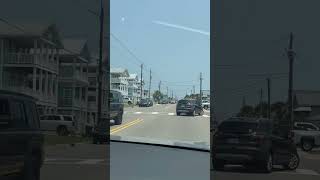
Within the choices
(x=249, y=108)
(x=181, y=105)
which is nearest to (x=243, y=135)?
(x=249, y=108)

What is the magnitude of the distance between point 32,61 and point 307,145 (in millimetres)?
2690

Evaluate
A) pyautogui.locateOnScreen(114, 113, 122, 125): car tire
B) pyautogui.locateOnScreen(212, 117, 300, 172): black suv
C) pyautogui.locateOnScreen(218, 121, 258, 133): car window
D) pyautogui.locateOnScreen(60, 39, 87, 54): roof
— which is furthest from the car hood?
pyautogui.locateOnScreen(60, 39, 87, 54): roof

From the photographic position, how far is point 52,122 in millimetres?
4801

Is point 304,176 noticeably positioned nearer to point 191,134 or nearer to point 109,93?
point 191,134

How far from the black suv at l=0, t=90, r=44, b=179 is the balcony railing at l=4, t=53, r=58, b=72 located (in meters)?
0.29

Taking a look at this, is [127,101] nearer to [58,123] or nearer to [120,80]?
[120,80]

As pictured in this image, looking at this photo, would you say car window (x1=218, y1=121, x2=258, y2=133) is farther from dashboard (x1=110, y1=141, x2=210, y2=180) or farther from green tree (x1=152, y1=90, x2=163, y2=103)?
green tree (x1=152, y1=90, x2=163, y2=103)

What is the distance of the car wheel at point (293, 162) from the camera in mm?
5389

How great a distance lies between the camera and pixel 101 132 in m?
5.55

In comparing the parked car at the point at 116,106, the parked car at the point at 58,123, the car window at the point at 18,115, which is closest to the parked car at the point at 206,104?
the parked car at the point at 116,106

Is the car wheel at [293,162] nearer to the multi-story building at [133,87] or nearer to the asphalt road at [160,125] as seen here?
the asphalt road at [160,125]

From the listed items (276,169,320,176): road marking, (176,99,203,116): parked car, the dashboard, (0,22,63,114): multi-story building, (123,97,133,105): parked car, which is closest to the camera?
(0,22,63,114): multi-story building

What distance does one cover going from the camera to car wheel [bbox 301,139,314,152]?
5.28 metres

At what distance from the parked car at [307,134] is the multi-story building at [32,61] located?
2297 millimetres
